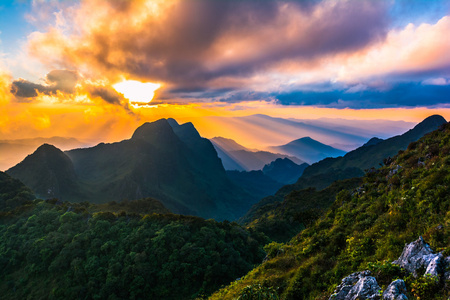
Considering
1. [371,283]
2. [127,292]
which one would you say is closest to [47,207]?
[127,292]

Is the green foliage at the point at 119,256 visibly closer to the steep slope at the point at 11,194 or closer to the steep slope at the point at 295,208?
the steep slope at the point at 295,208

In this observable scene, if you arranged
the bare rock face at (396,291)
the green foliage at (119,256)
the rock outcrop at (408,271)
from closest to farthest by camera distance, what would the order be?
the bare rock face at (396,291)
the rock outcrop at (408,271)
the green foliage at (119,256)

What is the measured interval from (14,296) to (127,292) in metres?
23.6

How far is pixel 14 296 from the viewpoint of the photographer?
142 feet

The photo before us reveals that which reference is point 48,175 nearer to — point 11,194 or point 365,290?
point 11,194

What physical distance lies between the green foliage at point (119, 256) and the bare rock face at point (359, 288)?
111 ft

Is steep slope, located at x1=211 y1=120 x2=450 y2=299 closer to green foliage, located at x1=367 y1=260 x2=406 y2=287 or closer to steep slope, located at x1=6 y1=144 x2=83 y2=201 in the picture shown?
green foliage, located at x1=367 y1=260 x2=406 y2=287

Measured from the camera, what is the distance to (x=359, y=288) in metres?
12.5

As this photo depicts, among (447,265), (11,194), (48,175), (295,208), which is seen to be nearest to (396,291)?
(447,265)

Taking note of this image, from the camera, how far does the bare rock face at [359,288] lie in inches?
467

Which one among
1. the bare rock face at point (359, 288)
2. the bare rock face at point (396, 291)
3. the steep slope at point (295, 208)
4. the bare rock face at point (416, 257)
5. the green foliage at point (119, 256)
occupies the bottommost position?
the steep slope at point (295, 208)

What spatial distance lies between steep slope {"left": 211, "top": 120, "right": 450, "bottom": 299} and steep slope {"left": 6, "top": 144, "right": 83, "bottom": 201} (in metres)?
196

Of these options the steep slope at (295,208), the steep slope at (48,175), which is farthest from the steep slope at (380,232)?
the steep slope at (48,175)

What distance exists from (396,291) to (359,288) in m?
2.10
